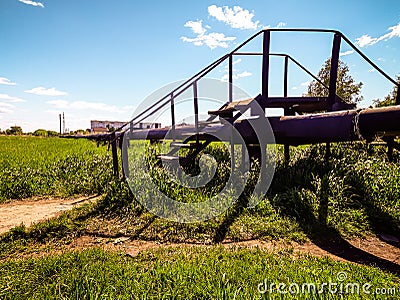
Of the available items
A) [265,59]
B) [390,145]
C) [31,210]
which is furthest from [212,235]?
[390,145]

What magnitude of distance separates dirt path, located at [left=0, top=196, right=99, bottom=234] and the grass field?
429mm

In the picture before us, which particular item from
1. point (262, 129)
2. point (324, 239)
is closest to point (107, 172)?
point (262, 129)

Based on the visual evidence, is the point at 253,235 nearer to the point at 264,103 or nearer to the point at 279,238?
the point at 279,238

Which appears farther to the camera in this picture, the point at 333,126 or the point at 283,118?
the point at 283,118

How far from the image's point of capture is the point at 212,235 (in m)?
3.98

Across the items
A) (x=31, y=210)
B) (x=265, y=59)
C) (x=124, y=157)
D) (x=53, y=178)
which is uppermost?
(x=265, y=59)

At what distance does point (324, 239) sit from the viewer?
150 inches

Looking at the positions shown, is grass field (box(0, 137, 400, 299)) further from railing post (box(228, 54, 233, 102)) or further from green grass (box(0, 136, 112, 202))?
railing post (box(228, 54, 233, 102))

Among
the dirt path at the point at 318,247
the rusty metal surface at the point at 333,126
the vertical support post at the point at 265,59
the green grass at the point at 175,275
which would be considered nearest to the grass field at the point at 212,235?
the green grass at the point at 175,275

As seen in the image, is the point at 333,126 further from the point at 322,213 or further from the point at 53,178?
the point at 53,178

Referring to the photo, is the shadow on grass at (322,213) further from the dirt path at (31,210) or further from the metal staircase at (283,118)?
the dirt path at (31,210)

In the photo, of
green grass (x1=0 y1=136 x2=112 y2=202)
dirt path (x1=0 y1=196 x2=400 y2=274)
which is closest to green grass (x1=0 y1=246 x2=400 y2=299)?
dirt path (x1=0 y1=196 x2=400 y2=274)

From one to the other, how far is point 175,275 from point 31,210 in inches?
157

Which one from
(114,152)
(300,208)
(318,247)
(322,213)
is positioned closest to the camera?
(318,247)
